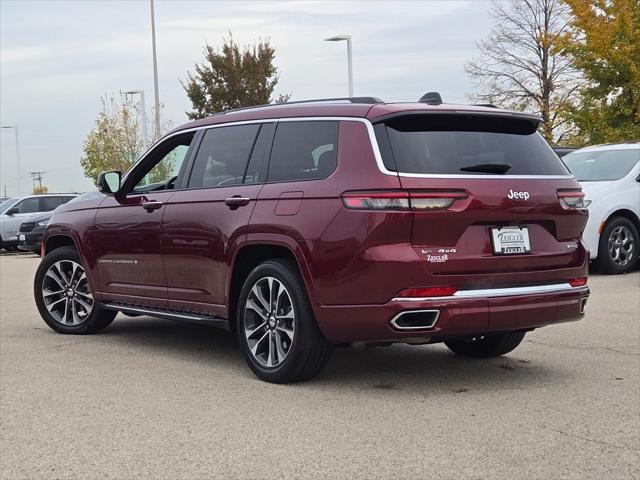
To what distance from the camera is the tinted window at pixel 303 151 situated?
Answer: 19.4ft

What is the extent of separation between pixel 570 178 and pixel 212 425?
2848 mm

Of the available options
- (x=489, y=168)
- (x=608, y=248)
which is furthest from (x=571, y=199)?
(x=608, y=248)

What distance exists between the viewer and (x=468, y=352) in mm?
7070

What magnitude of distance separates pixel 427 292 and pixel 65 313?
4.14 meters

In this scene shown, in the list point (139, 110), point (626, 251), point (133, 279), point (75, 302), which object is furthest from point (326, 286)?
point (139, 110)

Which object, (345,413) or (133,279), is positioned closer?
(345,413)

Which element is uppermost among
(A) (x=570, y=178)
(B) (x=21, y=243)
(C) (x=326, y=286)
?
(A) (x=570, y=178)

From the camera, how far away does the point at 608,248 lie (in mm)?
12531

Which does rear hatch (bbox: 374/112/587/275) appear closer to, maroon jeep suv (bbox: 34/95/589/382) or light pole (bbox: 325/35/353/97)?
maroon jeep suv (bbox: 34/95/589/382)

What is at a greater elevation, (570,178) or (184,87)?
(184,87)

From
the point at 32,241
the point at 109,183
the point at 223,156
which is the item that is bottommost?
the point at 32,241

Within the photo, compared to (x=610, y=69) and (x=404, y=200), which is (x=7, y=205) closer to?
(x=610, y=69)

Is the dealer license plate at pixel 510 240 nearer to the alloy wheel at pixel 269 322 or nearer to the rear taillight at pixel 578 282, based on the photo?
the rear taillight at pixel 578 282

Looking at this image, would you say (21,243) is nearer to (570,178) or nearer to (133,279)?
(133,279)
